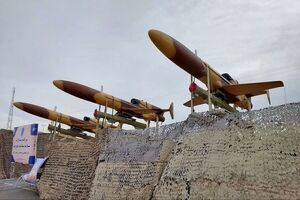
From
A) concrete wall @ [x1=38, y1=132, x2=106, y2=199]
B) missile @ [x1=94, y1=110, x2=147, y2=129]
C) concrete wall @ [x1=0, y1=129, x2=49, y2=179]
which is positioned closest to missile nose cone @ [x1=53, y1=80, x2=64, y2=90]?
missile @ [x1=94, y1=110, x2=147, y2=129]

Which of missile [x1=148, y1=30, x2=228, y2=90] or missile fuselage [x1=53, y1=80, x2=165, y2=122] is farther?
missile fuselage [x1=53, y1=80, x2=165, y2=122]

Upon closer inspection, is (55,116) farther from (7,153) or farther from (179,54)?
(179,54)

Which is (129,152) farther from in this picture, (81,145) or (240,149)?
(240,149)

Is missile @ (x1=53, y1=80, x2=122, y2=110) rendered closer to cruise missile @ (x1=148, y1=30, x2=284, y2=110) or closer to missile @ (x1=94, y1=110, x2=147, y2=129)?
missile @ (x1=94, y1=110, x2=147, y2=129)

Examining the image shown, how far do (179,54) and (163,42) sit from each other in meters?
0.60

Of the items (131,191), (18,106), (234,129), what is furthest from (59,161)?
(18,106)

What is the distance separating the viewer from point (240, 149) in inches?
142

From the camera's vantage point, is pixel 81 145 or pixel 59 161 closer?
pixel 81 145

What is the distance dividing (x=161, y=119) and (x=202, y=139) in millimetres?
9976

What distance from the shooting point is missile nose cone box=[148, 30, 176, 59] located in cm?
759

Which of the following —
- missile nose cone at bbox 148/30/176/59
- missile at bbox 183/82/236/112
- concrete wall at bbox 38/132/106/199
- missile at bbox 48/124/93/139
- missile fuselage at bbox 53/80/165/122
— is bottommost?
concrete wall at bbox 38/132/106/199

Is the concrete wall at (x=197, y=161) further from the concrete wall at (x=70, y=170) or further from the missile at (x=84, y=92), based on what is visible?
the missile at (x=84, y=92)

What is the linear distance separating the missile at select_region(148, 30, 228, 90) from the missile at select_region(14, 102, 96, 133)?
8.39 metres

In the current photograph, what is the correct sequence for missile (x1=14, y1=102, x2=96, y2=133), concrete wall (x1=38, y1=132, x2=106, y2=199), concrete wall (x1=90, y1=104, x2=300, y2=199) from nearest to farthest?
concrete wall (x1=90, y1=104, x2=300, y2=199) → concrete wall (x1=38, y1=132, x2=106, y2=199) → missile (x1=14, y1=102, x2=96, y2=133)
